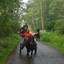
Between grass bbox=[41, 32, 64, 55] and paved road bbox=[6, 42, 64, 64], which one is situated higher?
paved road bbox=[6, 42, 64, 64]

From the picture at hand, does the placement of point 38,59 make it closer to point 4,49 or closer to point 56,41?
point 4,49

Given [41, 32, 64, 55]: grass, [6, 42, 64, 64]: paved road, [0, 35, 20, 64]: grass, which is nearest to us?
[6, 42, 64, 64]: paved road

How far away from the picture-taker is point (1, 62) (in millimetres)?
16109

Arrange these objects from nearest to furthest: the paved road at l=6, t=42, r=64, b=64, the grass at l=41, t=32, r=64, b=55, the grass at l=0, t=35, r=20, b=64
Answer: the paved road at l=6, t=42, r=64, b=64 < the grass at l=0, t=35, r=20, b=64 < the grass at l=41, t=32, r=64, b=55

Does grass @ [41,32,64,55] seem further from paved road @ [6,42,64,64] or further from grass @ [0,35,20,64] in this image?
grass @ [0,35,20,64]

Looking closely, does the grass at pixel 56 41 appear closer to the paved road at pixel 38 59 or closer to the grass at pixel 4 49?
the paved road at pixel 38 59

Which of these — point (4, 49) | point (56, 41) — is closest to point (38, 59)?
point (4, 49)

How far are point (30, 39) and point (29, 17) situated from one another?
74854 mm

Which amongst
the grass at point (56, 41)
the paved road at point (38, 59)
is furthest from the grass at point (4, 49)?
the grass at point (56, 41)

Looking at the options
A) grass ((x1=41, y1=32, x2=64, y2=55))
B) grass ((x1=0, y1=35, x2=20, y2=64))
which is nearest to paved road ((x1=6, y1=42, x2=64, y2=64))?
grass ((x1=0, y1=35, x2=20, y2=64))

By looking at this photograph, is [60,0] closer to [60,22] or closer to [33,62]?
[60,22]

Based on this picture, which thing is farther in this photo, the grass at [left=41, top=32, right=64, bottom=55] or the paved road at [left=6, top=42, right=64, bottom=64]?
the grass at [left=41, top=32, right=64, bottom=55]

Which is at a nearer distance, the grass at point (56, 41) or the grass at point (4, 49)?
the grass at point (4, 49)

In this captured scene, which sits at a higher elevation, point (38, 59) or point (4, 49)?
point (38, 59)
